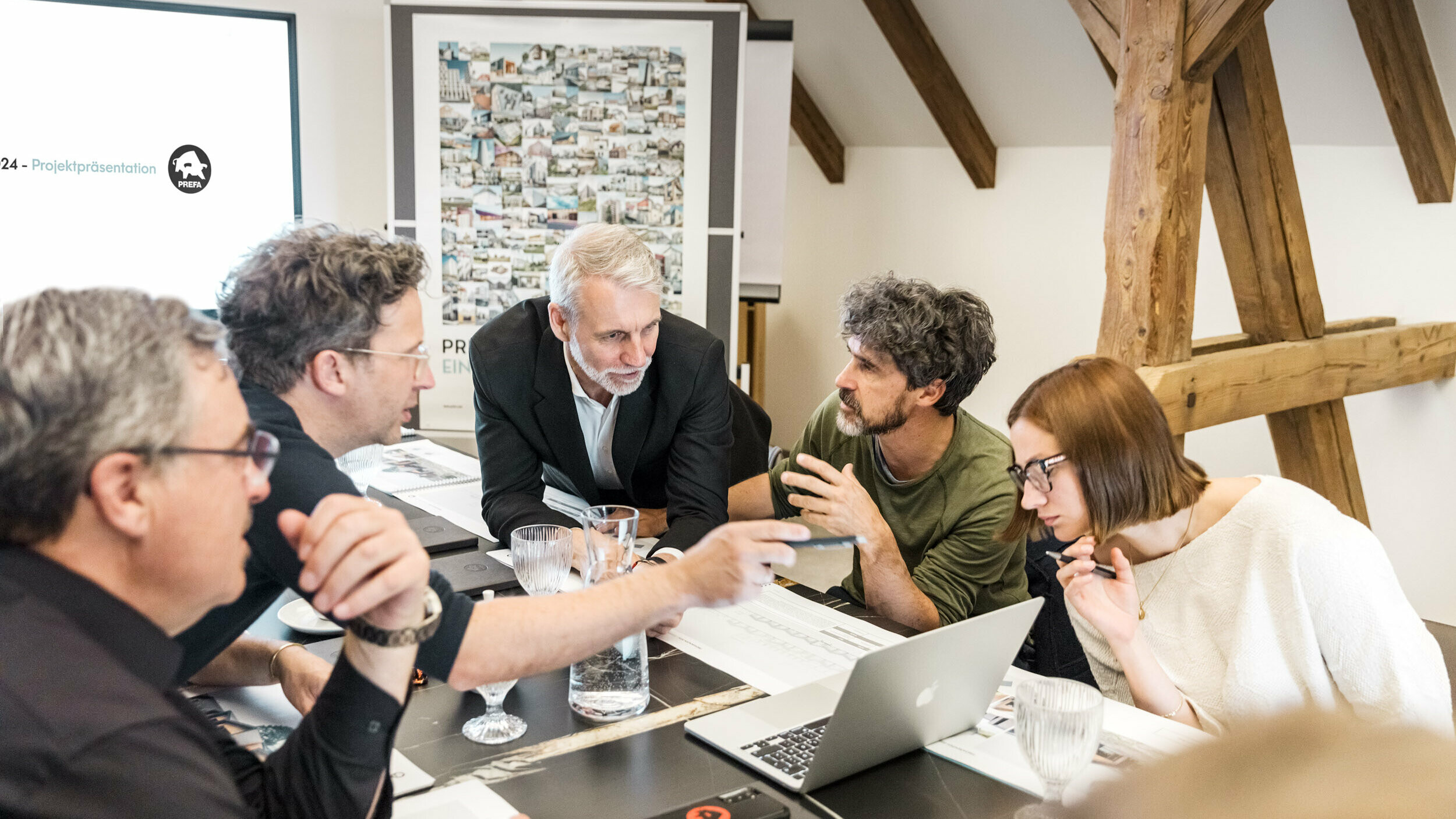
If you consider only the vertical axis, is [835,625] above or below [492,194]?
below

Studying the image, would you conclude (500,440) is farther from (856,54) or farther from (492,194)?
(856,54)

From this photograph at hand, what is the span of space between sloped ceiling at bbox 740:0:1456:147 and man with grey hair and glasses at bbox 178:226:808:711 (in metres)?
3.60

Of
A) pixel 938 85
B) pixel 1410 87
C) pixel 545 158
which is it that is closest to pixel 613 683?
pixel 545 158

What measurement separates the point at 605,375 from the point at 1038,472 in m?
1.05

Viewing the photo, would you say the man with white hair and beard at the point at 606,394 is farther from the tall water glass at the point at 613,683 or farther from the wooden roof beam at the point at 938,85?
the wooden roof beam at the point at 938,85

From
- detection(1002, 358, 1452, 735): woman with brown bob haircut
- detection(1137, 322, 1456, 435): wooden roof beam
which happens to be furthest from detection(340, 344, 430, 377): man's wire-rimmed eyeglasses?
detection(1137, 322, 1456, 435): wooden roof beam

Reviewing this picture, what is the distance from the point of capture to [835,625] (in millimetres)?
1772

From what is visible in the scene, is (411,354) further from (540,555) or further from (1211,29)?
(1211,29)

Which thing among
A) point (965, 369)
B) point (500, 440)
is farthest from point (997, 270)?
point (500, 440)

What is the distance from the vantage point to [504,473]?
7.65 ft

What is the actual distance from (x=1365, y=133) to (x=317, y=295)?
390 cm

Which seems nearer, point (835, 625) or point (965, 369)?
point (835, 625)

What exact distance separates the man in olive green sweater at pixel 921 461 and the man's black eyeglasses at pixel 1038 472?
32 centimetres

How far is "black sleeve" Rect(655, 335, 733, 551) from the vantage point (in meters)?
2.36
